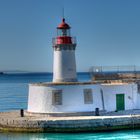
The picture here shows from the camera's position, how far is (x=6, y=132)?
26.3 metres

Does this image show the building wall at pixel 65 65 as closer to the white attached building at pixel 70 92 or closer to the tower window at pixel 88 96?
the white attached building at pixel 70 92

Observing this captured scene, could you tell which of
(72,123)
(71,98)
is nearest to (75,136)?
(72,123)

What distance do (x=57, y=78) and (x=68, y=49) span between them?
2.12 m

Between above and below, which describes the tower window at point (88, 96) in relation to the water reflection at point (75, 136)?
above

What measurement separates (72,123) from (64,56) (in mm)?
5997

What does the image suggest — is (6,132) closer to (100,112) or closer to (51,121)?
(51,121)

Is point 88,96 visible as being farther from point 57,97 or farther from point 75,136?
point 75,136

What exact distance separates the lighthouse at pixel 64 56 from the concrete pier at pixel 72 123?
13.1 feet

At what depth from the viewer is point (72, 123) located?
2541cm

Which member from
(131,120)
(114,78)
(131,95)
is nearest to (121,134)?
A: (131,120)

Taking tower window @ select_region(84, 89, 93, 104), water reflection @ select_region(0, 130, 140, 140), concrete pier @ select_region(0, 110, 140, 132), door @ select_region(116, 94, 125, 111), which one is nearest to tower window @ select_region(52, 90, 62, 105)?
concrete pier @ select_region(0, 110, 140, 132)

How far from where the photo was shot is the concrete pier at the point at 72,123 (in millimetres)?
25500

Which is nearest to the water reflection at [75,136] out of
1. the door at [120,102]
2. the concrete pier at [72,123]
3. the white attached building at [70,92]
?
the concrete pier at [72,123]

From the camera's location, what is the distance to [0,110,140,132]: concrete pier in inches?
1004
